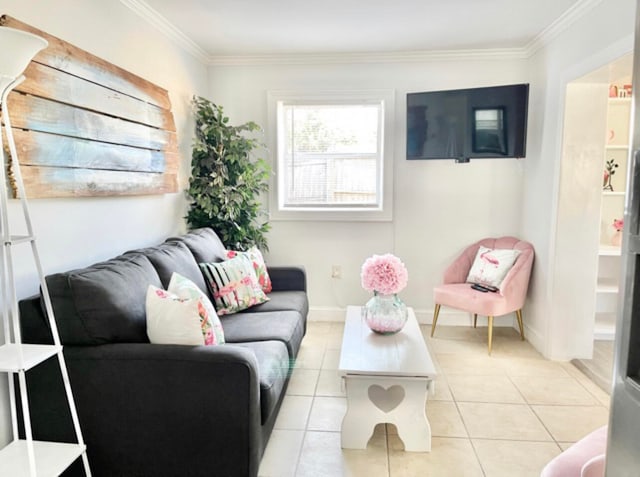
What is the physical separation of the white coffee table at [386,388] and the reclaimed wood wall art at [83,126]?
1578 mm

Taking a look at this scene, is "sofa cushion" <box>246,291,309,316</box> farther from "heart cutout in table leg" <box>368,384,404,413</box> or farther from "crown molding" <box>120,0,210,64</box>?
"crown molding" <box>120,0,210,64</box>

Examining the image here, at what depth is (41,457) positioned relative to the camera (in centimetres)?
162

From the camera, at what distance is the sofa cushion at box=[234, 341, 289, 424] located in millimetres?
1938

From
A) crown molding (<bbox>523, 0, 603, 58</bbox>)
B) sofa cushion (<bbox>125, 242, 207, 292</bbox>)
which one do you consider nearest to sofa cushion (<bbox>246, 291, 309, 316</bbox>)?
sofa cushion (<bbox>125, 242, 207, 292</bbox>)

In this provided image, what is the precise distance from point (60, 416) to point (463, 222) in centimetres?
327

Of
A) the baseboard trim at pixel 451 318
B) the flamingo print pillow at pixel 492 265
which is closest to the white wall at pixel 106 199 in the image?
the baseboard trim at pixel 451 318

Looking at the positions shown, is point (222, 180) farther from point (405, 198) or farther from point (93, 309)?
point (93, 309)

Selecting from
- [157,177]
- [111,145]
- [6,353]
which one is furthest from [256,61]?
[6,353]

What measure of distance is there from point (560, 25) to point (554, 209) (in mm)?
1256

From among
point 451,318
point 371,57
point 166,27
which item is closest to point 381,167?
point 371,57

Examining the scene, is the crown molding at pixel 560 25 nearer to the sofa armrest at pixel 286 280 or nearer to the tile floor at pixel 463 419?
the tile floor at pixel 463 419

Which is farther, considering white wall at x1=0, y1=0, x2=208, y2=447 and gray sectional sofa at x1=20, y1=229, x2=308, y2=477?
white wall at x1=0, y1=0, x2=208, y2=447

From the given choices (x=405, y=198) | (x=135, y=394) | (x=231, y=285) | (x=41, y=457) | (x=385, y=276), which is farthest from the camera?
(x=405, y=198)

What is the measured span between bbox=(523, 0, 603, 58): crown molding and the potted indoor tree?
226 cm
